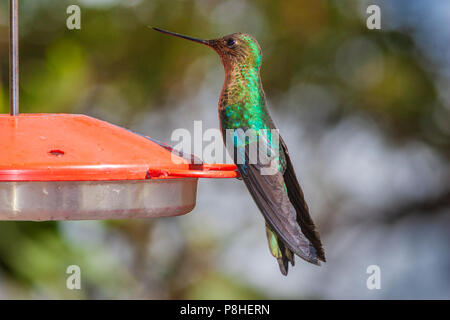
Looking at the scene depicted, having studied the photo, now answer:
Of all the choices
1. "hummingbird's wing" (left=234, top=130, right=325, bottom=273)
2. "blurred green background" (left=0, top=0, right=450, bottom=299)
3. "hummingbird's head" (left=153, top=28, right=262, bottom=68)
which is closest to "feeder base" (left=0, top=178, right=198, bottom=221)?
"hummingbird's wing" (left=234, top=130, right=325, bottom=273)

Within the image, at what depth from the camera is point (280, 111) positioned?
5637mm

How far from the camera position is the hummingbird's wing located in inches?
96.1

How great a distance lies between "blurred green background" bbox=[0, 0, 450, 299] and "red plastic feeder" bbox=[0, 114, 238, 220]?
2.68 m

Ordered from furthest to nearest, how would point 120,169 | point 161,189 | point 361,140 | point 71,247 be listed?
point 361,140 < point 71,247 < point 161,189 < point 120,169

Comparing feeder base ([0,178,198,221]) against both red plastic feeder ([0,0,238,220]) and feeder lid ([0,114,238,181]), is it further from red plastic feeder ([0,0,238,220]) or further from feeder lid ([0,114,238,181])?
feeder lid ([0,114,238,181])

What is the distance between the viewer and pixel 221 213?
5.63m

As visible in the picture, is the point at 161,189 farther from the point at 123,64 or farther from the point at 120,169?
the point at 123,64

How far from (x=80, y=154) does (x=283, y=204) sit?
0.68 m

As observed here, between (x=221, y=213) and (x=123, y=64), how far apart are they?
127 centimetres

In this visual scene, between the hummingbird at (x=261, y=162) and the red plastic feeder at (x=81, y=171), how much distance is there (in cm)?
16

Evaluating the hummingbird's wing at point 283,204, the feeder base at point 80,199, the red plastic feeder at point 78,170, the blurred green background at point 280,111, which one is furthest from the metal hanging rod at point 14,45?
the blurred green background at point 280,111

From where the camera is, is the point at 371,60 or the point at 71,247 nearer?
the point at 71,247

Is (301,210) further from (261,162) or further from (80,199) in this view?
(80,199)
